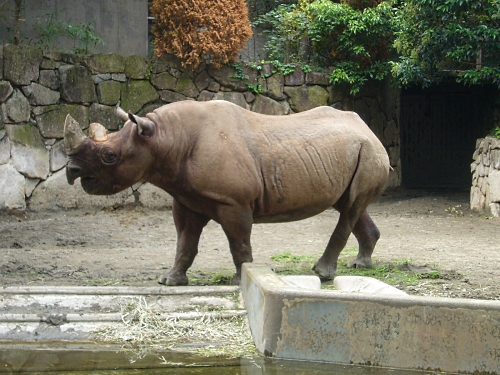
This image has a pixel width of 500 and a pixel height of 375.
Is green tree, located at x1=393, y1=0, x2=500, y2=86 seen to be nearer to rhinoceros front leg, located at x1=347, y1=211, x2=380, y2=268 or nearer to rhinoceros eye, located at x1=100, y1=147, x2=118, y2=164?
rhinoceros front leg, located at x1=347, y1=211, x2=380, y2=268

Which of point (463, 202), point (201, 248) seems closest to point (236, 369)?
point (201, 248)

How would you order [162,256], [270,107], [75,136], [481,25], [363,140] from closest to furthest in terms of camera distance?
[75,136] < [363,140] < [162,256] < [481,25] < [270,107]

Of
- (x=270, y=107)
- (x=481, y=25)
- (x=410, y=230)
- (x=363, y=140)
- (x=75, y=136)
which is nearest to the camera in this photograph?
(x=75, y=136)

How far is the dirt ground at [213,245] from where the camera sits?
6.20m

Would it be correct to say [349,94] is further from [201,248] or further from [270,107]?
[201,248]

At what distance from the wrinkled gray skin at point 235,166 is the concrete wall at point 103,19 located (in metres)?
7.29

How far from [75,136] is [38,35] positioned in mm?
7844

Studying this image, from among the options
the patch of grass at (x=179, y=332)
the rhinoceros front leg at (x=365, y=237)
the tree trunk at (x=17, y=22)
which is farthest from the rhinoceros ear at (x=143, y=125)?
the tree trunk at (x=17, y=22)

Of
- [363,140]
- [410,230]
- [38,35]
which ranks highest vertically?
[38,35]

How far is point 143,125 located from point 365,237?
2497mm

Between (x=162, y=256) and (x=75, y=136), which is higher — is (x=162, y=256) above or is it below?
below

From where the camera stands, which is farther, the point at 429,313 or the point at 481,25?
the point at 481,25

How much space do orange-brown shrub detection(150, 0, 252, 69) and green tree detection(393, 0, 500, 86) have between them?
103 inches

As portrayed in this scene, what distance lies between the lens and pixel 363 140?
6.04 metres
